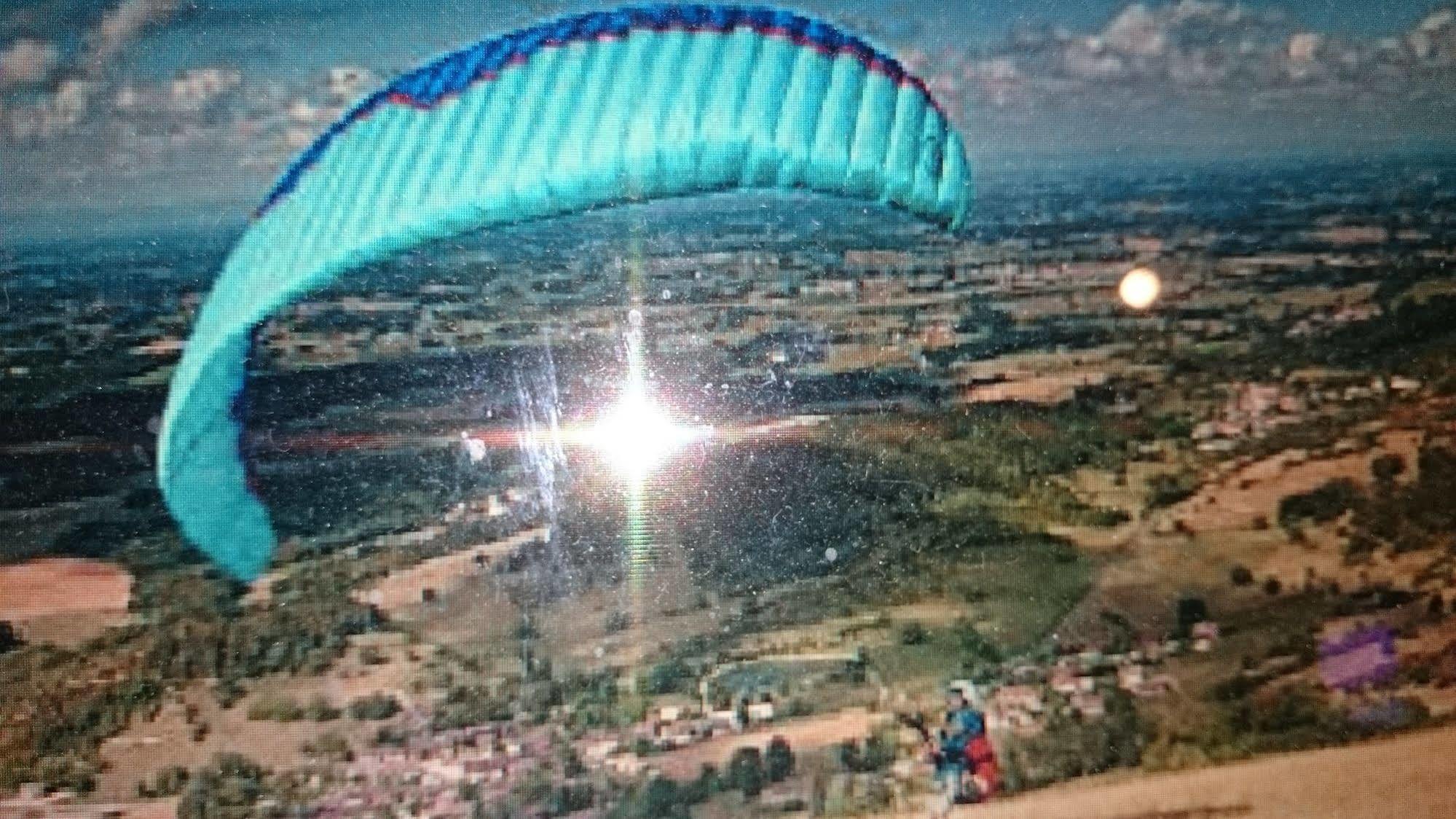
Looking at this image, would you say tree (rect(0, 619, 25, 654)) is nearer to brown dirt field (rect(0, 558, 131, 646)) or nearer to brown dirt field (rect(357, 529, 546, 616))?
brown dirt field (rect(0, 558, 131, 646))

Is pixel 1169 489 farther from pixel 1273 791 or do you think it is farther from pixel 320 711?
pixel 320 711

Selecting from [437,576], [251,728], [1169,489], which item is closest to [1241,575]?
[1169,489]

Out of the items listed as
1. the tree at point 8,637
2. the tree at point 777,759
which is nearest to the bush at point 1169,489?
the tree at point 777,759

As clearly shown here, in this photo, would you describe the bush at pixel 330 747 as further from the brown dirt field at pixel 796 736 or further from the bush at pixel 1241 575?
the bush at pixel 1241 575

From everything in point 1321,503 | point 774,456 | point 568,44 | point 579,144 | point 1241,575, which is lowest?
point 1241,575

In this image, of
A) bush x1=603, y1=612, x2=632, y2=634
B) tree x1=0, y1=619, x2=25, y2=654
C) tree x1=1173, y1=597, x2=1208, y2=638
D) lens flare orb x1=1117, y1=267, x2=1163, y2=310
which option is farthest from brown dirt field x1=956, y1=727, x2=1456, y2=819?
tree x1=0, y1=619, x2=25, y2=654
